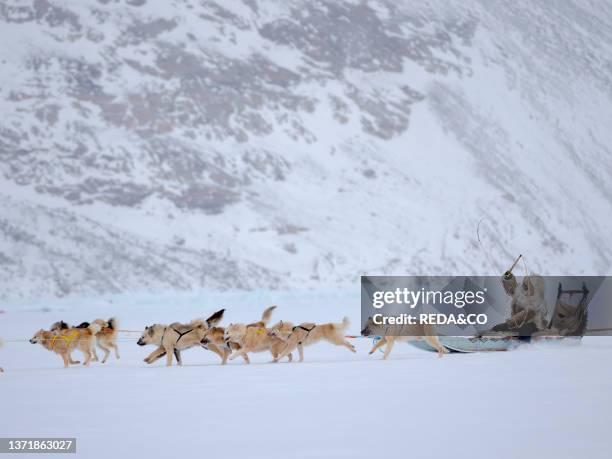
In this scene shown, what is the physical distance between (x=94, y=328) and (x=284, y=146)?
74.9 meters

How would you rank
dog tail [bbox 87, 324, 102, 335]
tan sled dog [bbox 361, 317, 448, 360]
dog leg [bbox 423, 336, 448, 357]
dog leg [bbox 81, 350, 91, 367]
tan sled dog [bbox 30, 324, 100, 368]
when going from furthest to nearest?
1. dog leg [bbox 423, 336, 448, 357]
2. tan sled dog [bbox 361, 317, 448, 360]
3. dog tail [bbox 87, 324, 102, 335]
4. dog leg [bbox 81, 350, 91, 367]
5. tan sled dog [bbox 30, 324, 100, 368]

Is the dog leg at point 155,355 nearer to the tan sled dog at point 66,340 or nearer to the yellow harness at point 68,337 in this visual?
the tan sled dog at point 66,340

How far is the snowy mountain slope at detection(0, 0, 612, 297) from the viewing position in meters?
77.8

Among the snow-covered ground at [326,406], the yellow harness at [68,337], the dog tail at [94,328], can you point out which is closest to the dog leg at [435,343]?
the snow-covered ground at [326,406]

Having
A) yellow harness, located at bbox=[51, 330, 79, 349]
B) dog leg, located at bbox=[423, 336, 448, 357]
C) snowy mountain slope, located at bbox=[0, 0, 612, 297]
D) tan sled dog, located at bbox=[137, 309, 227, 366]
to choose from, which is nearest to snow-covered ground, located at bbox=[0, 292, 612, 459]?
dog leg, located at bbox=[423, 336, 448, 357]

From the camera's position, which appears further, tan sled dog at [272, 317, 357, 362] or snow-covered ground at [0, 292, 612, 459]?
tan sled dog at [272, 317, 357, 362]

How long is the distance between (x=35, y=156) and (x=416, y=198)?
3218cm

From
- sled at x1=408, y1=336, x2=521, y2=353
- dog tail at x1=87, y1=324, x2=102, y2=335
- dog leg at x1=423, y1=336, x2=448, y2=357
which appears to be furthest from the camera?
sled at x1=408, y1=336, x2=521, y2=353

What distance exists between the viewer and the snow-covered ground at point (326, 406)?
7.96 metres

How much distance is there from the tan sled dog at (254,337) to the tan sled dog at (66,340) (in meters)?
2.11

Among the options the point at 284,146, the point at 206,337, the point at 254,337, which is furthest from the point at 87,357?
the point at 284,146

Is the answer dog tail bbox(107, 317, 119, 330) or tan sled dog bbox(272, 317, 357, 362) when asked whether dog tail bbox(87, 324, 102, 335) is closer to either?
dog tail bbox(107, 317, 119, 330)

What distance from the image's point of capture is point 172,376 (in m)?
13.8

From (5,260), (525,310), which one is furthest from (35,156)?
(525,310)
